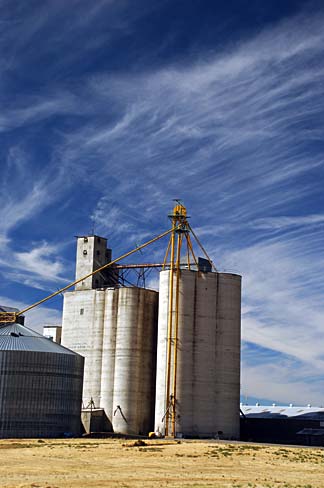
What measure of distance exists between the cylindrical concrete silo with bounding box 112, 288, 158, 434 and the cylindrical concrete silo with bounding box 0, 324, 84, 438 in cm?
1102

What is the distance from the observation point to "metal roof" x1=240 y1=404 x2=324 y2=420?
4888 inches

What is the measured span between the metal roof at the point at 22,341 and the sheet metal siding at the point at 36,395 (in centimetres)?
99

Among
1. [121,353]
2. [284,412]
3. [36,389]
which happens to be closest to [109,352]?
[121,353]

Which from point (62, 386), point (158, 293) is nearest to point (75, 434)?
point (62, 386)

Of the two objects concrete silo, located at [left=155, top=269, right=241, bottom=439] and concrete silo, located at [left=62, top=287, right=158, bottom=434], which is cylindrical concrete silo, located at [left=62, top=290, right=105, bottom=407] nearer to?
concrete silo, located at [left=62, top=287, right=158, bottom=434]

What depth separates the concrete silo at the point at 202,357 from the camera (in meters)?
99.8

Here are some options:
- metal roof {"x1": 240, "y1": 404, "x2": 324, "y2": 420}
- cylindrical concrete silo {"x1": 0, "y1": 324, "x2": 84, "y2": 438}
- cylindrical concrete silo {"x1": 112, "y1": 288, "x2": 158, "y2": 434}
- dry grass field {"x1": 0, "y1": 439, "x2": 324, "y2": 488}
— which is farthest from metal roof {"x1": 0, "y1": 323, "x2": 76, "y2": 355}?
metal roof {"x1": 240, "y1": 404, "x2": 324, "y2": 420}

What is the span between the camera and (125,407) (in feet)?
347

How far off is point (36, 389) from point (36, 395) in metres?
0.78

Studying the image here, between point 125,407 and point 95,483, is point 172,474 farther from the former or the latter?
point 125,407

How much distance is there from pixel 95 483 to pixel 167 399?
184ft

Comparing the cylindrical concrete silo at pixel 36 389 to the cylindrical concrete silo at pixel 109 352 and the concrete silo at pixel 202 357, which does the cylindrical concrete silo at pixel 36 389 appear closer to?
the cylindrical concrete silo at pixel 109 352

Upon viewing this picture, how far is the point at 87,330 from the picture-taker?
377 feet

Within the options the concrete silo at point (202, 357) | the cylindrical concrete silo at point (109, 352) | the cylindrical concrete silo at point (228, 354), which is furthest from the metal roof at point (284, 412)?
the cylindrical concrete silo at point (109, 352)
